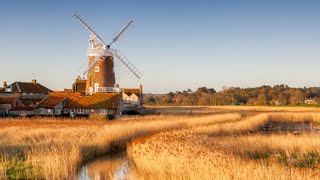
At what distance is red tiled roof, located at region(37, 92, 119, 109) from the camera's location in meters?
45.7

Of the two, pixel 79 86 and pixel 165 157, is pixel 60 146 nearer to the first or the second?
pixel 165 157

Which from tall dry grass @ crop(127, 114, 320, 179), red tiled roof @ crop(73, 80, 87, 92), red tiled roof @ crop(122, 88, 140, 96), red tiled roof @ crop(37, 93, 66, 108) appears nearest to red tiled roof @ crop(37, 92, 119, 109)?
red tiled roof @ crop(37, 93, 66, 108)

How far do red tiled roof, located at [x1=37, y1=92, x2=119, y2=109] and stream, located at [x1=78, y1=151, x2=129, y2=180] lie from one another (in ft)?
87.3

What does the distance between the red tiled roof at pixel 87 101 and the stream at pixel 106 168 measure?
26602 mm

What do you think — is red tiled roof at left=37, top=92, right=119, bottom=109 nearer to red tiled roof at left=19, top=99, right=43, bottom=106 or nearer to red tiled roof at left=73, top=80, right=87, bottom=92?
red tiled roof at left=19, top=99, right=43, bottom=106

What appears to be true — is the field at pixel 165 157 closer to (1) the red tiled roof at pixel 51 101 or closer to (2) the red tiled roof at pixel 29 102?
(1) the red tiled roof at pixel 51 101

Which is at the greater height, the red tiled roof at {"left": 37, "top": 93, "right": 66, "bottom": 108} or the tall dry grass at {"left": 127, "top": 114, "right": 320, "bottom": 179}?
the red tiled roof at {"left": 37, "top": 93, "right": 66, "bottom": 108}

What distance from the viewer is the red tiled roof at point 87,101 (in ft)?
150

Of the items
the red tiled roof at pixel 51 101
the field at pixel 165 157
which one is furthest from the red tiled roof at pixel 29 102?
the field at pixel 165 157

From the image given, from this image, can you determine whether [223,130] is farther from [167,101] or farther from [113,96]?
[167,101]

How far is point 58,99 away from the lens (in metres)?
46.8

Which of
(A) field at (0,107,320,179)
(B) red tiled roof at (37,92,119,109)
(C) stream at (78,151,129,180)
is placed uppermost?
(B) red tiled roof at (37,92,119,109)

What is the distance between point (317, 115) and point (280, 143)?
29.6m

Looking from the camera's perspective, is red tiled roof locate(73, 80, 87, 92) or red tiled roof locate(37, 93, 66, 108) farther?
red tiled roof locate(73, 80, 87, 92)
